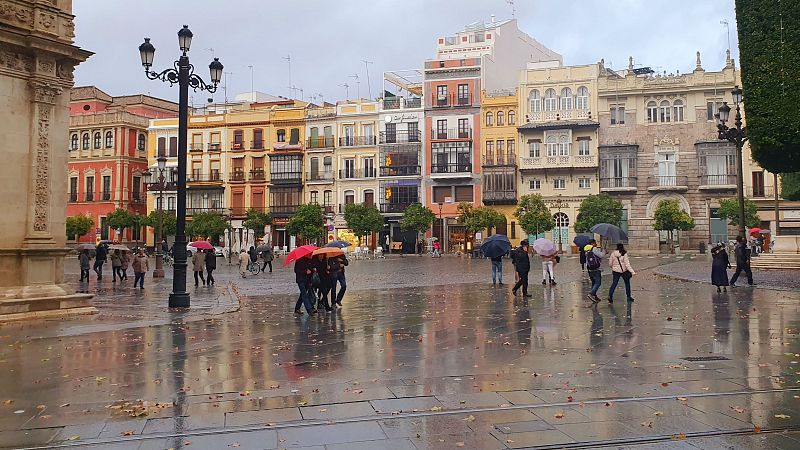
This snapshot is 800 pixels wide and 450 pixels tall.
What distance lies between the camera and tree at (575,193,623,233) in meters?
54.6

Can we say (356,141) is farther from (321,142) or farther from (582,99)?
(582,99)

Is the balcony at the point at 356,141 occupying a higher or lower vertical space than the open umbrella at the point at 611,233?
higher

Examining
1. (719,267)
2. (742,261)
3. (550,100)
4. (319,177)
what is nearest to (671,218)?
(550,100)

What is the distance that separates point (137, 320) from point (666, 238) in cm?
5220

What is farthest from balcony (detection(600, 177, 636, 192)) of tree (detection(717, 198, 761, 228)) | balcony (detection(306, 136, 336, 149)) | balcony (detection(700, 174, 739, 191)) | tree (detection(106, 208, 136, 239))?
tree (detection(106, 208, 136, 239))

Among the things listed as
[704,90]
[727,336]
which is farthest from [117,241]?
[727,336]

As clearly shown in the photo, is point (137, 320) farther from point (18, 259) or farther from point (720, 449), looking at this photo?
point (720, 449)

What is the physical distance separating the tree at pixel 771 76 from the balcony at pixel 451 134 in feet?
140

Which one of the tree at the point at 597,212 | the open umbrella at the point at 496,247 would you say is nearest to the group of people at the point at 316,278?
the open umbrella at the point at 496,247

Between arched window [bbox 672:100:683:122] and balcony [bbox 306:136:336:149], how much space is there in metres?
31.9

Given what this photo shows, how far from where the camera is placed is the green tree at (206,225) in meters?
62.4

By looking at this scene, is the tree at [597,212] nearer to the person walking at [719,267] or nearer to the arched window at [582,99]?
the arched window at [582,99]

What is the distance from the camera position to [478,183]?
207 ft

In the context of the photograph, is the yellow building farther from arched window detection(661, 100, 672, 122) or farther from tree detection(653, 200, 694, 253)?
tree detection(653, 200, 694, 253)
